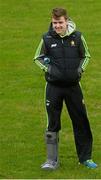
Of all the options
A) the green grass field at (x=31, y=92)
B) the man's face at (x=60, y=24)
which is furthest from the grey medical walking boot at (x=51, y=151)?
the man's face at (x=60, y=24)

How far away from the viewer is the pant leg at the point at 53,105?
9195mm

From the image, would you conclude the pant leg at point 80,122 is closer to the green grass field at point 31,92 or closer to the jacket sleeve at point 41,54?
the green grass field at point 31,92

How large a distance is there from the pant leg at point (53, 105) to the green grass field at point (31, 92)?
0.74m

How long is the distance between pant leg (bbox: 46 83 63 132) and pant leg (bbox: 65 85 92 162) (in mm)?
134

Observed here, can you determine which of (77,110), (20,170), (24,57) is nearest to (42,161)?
(20,170)

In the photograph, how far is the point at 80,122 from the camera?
371 inches

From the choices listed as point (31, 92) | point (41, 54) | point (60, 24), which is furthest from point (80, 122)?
point (31, 92)

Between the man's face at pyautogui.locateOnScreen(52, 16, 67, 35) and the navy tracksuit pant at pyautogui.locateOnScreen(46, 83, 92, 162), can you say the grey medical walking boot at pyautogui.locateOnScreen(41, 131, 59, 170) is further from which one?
the man's face at pyautogui.locateOnScreen(52, 16, 67, 35)

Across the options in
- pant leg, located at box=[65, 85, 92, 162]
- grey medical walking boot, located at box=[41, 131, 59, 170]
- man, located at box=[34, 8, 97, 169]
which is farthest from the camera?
grey medical walking boot, located at box=[41, 131, 59, 170]

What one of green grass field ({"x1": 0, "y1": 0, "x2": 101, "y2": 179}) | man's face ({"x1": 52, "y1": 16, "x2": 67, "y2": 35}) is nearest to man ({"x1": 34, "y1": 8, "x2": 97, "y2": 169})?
man's face ({"x1": 52, "y1": 16, "x2": 67, "y2": 35})

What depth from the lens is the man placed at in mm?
9000

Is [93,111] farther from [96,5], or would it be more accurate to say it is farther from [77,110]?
[96,5]

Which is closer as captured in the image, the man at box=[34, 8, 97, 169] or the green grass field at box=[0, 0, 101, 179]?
the man at box=[34, 8, 97, 169]

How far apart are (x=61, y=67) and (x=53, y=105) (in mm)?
602
